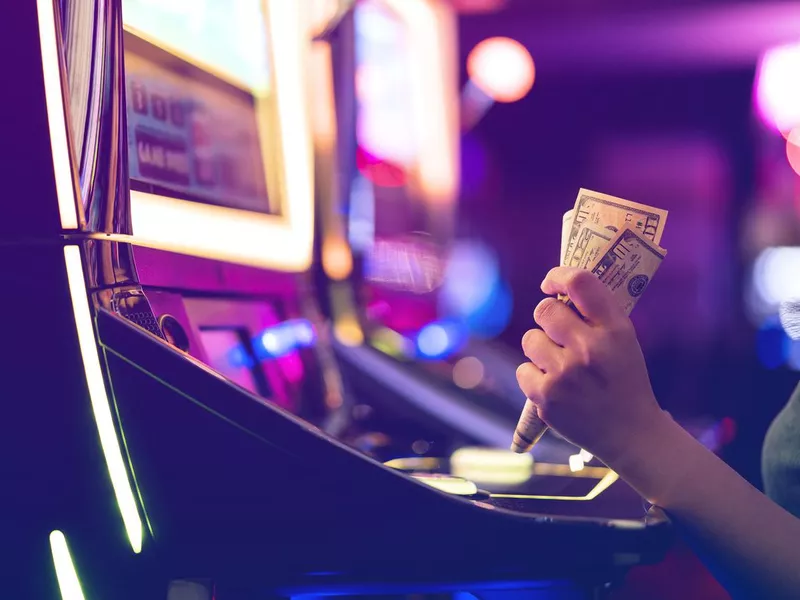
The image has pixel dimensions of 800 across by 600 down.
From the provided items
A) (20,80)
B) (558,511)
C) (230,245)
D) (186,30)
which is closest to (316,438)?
(558,511)

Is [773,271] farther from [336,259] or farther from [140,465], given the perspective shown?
[140,465]

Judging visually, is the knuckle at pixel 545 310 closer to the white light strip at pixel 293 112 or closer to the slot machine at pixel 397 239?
the slot machine at pixel 397 239

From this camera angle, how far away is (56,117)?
73 centimetres

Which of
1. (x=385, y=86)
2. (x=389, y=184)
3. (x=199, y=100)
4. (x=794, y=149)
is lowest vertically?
(x=199, y=100)

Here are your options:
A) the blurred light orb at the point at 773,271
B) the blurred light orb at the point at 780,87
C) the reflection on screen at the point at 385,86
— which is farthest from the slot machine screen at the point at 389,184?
the blurred light orb at the point at 773,271

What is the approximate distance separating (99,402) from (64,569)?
0.50 feet

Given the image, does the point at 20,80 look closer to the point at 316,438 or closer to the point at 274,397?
the point at 316,438

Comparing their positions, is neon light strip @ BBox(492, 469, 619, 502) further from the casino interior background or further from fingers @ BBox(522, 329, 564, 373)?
fingers @ BBox(522, 329, 564, 373)

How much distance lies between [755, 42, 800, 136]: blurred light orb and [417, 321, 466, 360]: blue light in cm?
535

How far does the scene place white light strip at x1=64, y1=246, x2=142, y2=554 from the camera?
2.37 feet

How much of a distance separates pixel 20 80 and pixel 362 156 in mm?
2077

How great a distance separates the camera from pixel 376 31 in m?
3.12

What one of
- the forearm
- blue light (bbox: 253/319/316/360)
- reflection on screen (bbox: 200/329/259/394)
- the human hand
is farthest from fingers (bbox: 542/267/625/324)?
blue light (bbox: 253/319/316/360)

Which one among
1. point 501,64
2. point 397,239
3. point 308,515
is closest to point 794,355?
point 501,64
